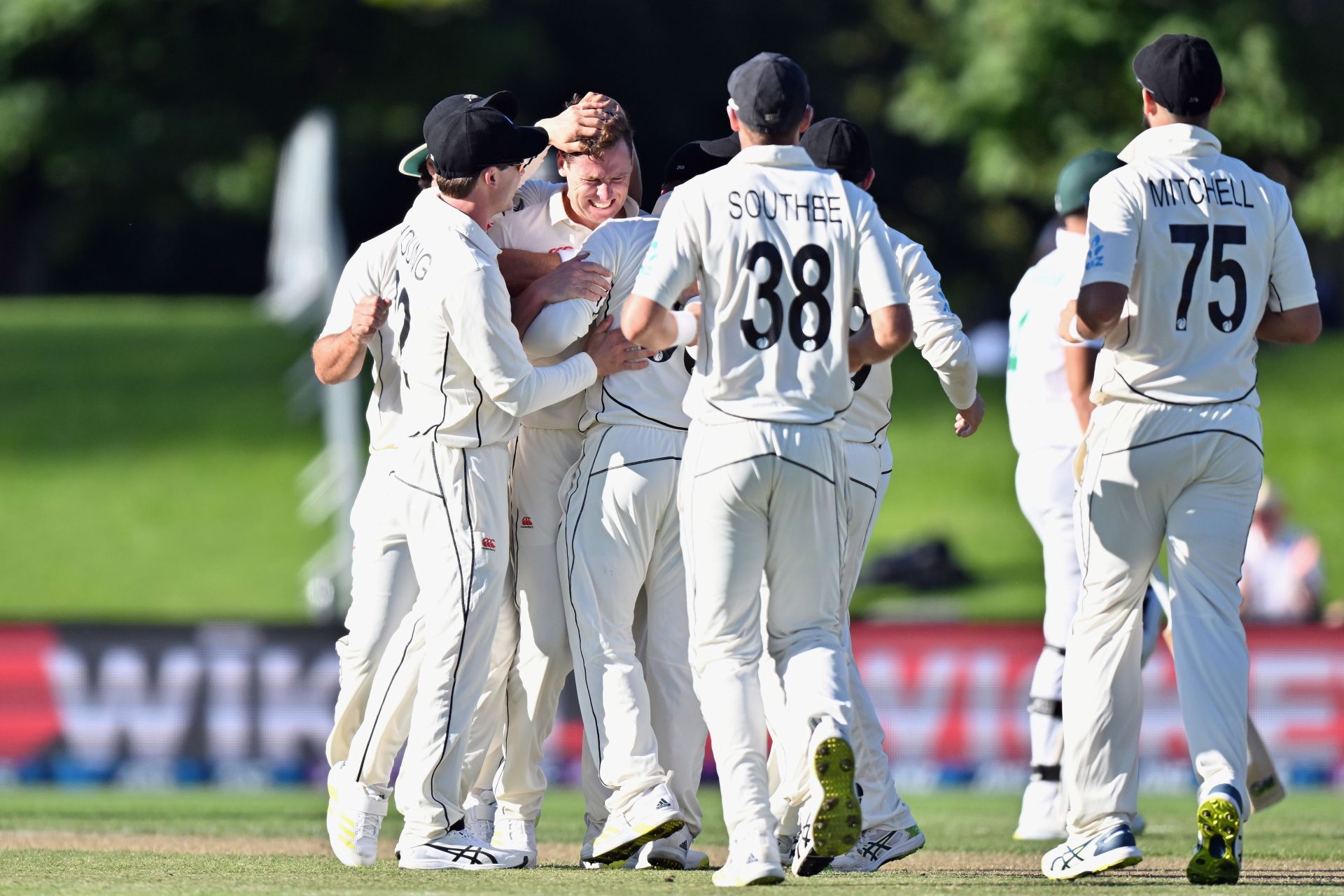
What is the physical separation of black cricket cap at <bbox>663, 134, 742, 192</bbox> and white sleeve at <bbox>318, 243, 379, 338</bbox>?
1106 millimetres

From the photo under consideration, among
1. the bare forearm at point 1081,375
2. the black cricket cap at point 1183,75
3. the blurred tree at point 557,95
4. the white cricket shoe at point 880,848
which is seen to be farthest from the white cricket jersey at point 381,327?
the blurred tree at point 557,95

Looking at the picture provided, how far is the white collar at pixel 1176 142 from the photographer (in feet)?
20.2

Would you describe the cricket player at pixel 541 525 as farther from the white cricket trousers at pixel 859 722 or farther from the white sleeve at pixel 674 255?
the white sleeve at pixel 674 255

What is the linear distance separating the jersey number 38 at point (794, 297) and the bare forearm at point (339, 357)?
61.8 inches

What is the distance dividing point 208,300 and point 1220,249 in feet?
93.7

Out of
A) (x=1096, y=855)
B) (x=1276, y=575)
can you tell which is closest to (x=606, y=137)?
(x=1096, y=855)

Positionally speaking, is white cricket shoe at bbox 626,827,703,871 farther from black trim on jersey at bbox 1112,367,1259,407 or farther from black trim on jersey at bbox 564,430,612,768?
black trim on jersey at bbox 1112,367,1259,407

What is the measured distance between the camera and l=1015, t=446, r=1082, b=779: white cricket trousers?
789 centimetres

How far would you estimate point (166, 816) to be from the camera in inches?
387

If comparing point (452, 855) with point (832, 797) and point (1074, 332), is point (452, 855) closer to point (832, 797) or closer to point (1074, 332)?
point (832, 797)

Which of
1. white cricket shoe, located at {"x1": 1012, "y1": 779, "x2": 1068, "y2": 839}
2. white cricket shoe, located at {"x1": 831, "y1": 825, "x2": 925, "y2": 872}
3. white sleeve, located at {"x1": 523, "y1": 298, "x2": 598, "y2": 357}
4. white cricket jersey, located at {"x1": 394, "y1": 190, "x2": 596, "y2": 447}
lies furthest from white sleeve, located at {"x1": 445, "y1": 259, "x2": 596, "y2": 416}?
white cricket shoe, located at {"x1": 1012, "y1": 779, "x2": 1068, "y2": 839}

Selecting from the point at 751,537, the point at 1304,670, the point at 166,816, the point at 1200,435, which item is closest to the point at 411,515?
the point at 751,537

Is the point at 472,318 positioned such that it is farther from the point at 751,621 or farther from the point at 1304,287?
the point at 1304,287

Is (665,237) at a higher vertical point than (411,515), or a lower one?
higher
